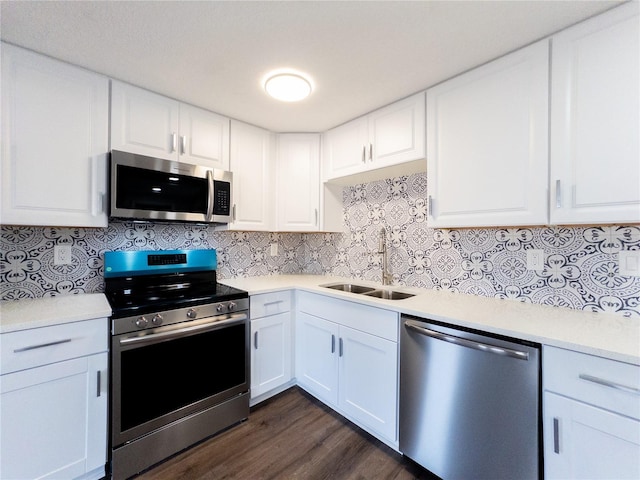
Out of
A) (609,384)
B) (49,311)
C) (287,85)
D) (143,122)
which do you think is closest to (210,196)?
(143,122)

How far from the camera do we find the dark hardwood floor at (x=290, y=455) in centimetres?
147

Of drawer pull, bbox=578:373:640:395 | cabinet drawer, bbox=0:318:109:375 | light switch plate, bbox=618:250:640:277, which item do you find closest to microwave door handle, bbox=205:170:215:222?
cabinet drawer, bbox=0:318:109:375

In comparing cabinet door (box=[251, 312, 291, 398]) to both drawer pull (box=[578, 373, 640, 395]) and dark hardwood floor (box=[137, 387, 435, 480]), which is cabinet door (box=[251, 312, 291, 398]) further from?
drawer pull (box=[578, 373, 640, 395])

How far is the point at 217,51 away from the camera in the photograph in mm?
1442

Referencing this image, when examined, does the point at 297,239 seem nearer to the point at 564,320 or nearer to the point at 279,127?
the point at 279,127

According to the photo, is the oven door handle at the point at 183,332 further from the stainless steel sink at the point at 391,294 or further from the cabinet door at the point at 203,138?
the cabinet door at the point at 203,138

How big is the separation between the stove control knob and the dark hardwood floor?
2.61ft

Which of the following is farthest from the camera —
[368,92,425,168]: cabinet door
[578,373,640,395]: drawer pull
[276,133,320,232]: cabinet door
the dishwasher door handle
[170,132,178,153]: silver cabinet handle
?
[276,133,320,232]: cabinet door

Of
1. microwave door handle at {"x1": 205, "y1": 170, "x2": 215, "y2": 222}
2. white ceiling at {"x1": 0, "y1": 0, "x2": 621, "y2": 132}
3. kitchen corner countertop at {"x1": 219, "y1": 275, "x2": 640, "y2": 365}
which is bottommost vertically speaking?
kitchen corner countertop at {"x1": 219, "y1": 275, "x2": 640, "y2": 365}

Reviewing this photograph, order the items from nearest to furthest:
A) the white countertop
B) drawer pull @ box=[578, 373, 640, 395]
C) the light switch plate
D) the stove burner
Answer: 1. drawer pull @ box=[578, 373, 640, 395]
2. the white countertop
3. the light switch plate
4. the stove burner

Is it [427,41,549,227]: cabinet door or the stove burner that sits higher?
[427,41,549,227]: cabinet door

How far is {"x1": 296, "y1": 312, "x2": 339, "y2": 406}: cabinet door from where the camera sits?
1943 mm

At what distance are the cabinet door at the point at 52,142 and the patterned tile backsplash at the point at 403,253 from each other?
32cm

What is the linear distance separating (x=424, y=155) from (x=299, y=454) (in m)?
2.01
